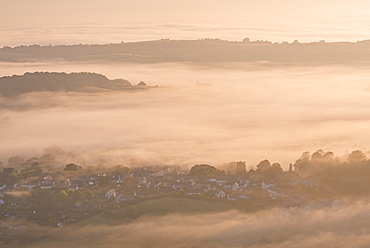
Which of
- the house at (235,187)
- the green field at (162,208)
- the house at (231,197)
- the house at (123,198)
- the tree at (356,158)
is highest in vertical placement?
the tree at (356,158)

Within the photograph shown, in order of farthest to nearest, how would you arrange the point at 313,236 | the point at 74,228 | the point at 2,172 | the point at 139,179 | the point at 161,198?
the point at 2,172 → the point at 139,179 → the point at 161,198 → the point at 74,228 → the point at 313,236

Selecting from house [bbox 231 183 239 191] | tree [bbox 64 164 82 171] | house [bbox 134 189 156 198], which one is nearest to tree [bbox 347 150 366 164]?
house [bbox 231 183 239 191]

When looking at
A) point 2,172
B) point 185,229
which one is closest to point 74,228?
point 185,229

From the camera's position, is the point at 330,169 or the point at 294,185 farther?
the point at 330,169

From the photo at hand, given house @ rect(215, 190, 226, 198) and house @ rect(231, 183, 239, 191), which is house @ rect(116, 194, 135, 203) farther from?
house @ rect(231, 183, 239, 191)

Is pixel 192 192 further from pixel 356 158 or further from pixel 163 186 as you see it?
pixel 356 158

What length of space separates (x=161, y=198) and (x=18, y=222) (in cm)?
3284

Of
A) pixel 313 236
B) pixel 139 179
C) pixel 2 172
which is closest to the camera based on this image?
pixel 313 236

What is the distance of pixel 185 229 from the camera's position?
12912cm

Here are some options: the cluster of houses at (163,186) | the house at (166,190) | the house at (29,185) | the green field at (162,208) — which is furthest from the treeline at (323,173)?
the house at (29,185)

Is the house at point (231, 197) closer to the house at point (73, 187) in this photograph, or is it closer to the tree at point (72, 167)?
the house at point (73, 187)

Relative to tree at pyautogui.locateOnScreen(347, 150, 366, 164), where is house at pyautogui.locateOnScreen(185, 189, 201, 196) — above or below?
below

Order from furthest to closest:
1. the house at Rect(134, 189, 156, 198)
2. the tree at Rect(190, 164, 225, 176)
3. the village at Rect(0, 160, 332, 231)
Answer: the tree at Rect(190, 164, 225, 176) < the house at Rect(134, 189, 156, 198) < the village at Rect(0, 160, 332, 231)

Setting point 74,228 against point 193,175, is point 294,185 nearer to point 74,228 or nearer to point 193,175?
point 193,175
